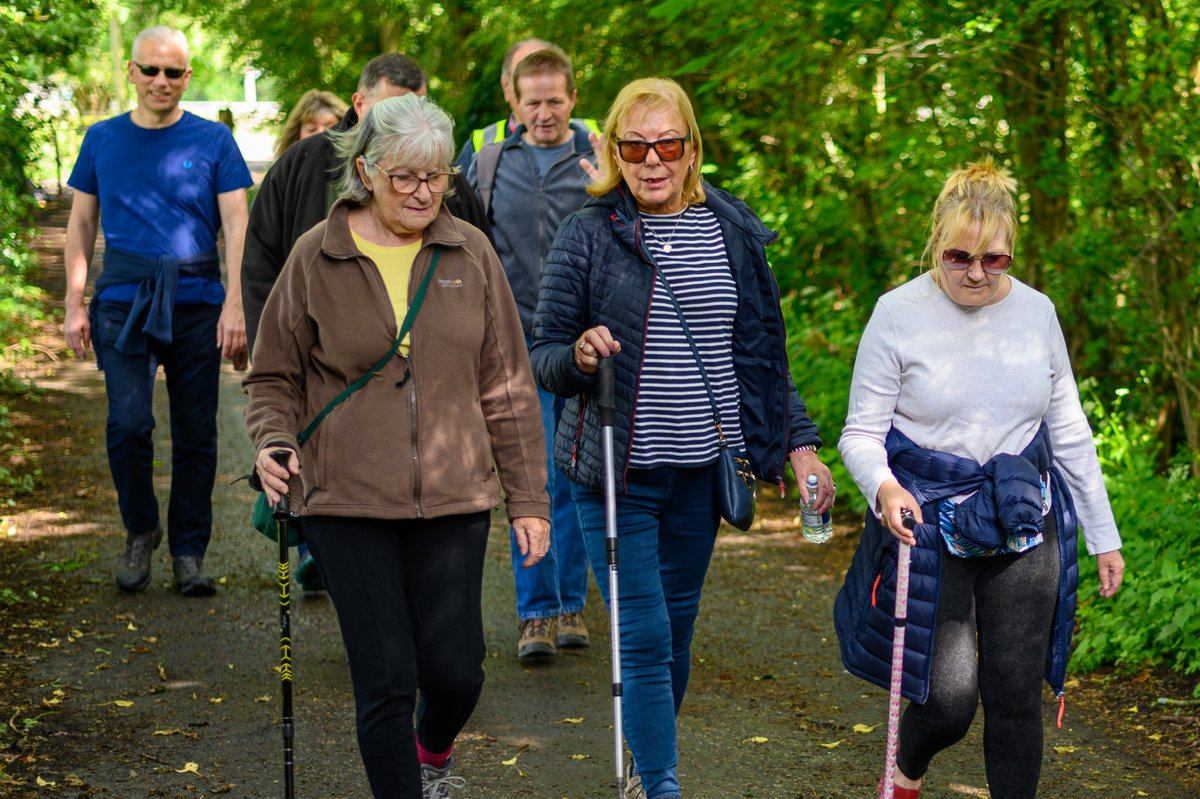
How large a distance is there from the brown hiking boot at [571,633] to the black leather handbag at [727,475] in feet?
7.38

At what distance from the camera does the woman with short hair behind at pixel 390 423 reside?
13.4ft

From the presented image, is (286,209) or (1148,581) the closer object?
(286,209)

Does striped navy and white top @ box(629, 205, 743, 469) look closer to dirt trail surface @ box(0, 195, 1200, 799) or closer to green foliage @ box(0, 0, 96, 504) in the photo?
dirt trail surface @ box(0, 195, 1200, 799)

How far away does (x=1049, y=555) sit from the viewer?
4.12 meters

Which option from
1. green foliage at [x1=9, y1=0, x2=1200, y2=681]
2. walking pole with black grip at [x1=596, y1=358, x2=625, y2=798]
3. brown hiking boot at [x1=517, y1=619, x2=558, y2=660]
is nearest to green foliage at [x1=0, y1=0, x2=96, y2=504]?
green foliage at [x1=9, y1=0, x2=1200, y2=681]

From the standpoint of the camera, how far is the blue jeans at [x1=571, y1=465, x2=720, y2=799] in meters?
4.48

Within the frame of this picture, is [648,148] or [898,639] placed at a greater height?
[648,148]

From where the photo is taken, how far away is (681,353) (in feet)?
14.8

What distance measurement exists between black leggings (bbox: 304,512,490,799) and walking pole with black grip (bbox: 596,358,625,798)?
38cm

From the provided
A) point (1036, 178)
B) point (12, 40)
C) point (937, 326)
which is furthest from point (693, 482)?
point (12, 40)

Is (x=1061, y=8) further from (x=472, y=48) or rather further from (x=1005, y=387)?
(x=472, y=48)

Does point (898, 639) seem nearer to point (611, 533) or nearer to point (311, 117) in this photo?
point (611, 533)

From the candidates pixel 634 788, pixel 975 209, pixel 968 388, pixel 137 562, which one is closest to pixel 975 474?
pixel 968 388

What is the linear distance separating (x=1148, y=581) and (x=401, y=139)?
4424mm
